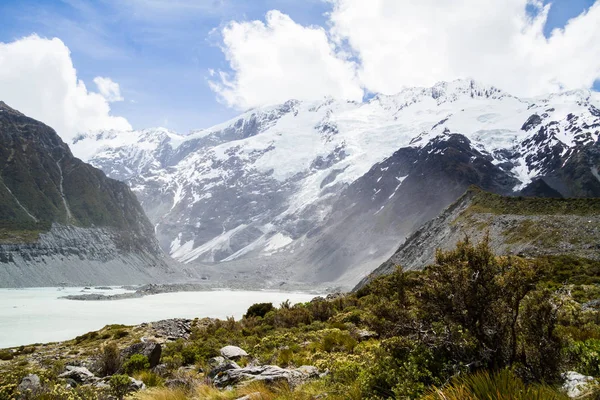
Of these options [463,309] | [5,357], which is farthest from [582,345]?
[5,357]

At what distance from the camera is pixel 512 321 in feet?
22.0

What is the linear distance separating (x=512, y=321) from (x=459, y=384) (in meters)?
1.65

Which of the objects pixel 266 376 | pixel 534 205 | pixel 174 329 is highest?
pixel 534 205

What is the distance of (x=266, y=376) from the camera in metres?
9.35

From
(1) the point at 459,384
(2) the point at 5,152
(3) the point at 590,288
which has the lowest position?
(3) the point at 590,288

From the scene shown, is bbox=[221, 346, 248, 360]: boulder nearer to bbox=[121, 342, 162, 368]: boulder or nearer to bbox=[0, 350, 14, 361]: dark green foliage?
bbox=[121, 342, 162, 368]: boulder

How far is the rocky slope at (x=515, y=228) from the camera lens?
43.2 metres

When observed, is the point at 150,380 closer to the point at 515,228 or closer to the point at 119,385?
the point at 119,385

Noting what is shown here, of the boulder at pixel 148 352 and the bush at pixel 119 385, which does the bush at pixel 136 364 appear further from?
the bush at pixel 119 385

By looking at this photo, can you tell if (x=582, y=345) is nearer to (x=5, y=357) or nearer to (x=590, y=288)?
(x=590, y=288)

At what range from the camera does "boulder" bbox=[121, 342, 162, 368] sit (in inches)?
611

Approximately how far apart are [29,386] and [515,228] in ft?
175

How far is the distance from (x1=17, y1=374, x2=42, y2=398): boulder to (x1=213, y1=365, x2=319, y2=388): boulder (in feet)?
12.7

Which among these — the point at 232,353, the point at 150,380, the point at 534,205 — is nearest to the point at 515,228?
the point at 534,205
